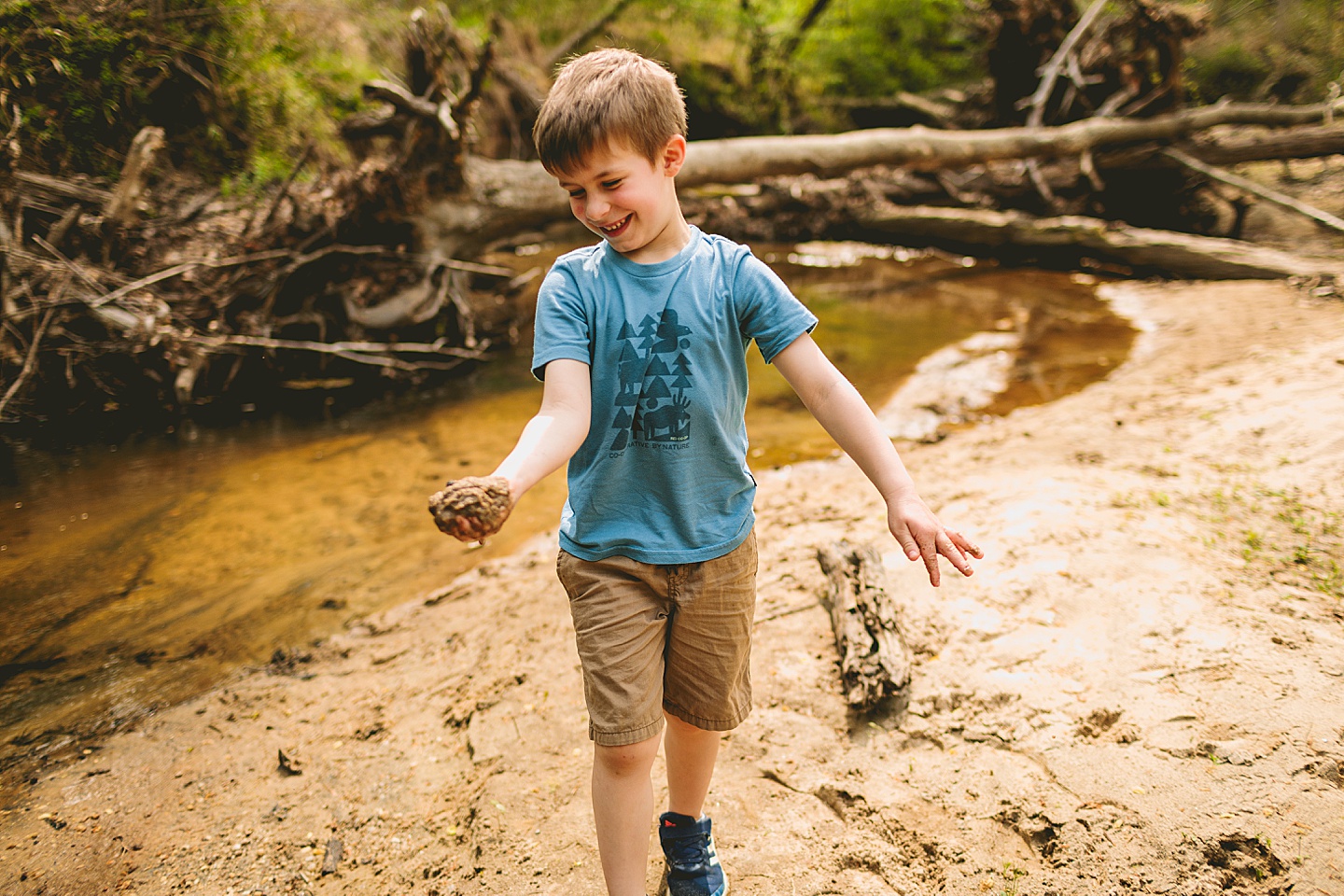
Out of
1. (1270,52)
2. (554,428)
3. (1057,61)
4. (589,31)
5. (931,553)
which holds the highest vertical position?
(589,31)

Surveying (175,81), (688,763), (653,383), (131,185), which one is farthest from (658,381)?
(175,81)

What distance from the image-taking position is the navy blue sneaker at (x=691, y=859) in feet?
6.14

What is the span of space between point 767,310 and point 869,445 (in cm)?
37

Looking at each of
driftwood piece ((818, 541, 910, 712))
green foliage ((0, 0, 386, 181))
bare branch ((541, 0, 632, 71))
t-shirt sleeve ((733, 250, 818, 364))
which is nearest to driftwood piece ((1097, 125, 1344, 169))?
bare branch ((541, 0, 632, 71))

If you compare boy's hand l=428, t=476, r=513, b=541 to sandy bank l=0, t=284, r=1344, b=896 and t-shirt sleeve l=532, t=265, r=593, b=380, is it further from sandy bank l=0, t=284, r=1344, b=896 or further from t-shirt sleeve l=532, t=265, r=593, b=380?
sandy bank l=0, t=284, r=1344, b=896

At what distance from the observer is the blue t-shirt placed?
1.68 metres

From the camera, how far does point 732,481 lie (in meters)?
1.78

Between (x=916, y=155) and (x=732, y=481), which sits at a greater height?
(x=916, y=155)

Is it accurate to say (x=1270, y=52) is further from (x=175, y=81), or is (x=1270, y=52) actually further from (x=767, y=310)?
(x=767, y=310)

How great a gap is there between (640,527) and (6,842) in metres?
1.97

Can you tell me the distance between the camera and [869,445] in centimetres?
170

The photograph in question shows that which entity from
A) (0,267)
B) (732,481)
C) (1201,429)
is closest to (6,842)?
(732,481)

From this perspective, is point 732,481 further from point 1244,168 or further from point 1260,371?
point 1244,168

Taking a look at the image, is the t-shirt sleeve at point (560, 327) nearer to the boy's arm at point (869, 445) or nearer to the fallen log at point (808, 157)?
the boy's arm at point (869, 445)
